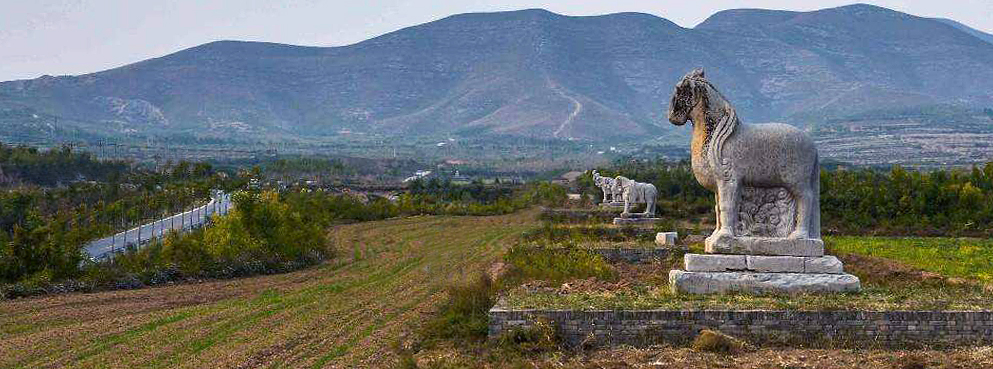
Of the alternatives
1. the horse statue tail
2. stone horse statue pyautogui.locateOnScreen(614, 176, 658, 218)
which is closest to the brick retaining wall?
the horse statue tail

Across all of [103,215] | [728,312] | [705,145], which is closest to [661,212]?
[103,215]

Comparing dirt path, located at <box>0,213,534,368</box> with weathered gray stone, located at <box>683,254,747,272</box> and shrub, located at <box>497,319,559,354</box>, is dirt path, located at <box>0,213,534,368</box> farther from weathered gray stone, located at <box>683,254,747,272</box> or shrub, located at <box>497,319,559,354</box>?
weathered gray stone, located at <box>683,254,747,272</box>

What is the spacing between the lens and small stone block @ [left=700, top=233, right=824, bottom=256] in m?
17.0

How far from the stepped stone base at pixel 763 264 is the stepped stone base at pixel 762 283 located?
0.12 m

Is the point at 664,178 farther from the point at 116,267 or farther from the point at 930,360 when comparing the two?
the point at 930,360

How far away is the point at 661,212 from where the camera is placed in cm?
4803

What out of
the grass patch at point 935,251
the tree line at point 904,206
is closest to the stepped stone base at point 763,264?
the grass patch at point 935,251

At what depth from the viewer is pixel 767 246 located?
17094 millimetres

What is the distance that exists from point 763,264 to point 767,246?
33 centimetres

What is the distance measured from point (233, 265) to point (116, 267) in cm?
300

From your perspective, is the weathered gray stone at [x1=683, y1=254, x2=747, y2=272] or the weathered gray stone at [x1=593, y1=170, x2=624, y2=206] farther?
the weathered gray stone at [x1=593, y1=170, x2=624, y2=206]

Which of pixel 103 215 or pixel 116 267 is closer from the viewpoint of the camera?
pixel 116 267

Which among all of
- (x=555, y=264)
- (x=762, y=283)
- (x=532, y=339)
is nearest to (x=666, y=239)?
(x=555, y=264)

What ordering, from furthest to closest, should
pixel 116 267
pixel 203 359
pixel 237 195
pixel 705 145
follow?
1. pixel 237 195
2. pixel 116 267
3. pixel 705 145
4. pixel 203 359
